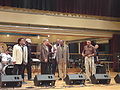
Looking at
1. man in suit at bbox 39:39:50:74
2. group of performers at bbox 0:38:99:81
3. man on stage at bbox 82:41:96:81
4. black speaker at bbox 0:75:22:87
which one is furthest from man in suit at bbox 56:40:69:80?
black speaker at bbox 0:75:22:87

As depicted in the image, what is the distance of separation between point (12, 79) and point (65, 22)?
6003 millimetres

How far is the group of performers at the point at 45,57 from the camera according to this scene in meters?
6.36

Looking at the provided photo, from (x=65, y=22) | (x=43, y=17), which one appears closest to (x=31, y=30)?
(x=43, y=17)

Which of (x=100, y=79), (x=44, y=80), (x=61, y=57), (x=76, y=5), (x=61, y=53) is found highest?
(x=76, y=5)

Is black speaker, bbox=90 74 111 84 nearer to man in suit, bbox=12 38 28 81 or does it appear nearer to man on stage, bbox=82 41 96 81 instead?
man on stage, bbox=82 41 96 81

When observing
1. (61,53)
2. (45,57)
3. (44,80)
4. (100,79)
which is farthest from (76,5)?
(44,80)

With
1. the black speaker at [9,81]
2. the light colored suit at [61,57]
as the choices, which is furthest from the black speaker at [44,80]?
the light colored suit at [61,57]

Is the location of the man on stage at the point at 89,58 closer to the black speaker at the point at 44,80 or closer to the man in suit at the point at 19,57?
the black speaker at the point at 44,80

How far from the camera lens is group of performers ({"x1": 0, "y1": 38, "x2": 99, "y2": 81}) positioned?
636 cm

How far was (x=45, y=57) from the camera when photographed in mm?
7078

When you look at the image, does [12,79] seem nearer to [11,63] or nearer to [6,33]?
[11,63]

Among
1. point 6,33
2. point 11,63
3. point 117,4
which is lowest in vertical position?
point 11,63

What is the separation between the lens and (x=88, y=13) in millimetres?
12102

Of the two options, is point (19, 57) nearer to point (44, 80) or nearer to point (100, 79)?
point (44, 80)
